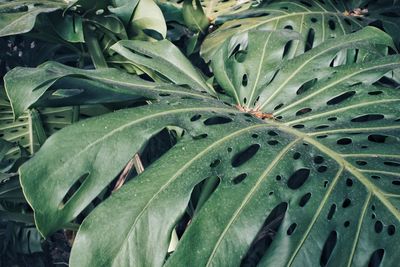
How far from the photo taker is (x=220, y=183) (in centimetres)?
72

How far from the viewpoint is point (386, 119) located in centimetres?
88

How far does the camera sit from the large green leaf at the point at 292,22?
135cm

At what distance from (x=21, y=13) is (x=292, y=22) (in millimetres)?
605

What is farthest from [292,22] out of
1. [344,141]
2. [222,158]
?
[222,158]

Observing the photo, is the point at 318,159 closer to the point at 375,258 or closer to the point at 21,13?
the point at 375,258

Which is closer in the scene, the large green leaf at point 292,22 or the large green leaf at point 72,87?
the large green leaf at point 72,87

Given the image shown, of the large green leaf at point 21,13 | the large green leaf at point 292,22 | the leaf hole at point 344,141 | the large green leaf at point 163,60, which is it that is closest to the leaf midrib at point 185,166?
the leaf hole at point 344,141

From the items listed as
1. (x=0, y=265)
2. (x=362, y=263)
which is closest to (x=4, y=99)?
(x=0, y=265)

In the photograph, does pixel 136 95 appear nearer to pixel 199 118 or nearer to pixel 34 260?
pixel 199 118

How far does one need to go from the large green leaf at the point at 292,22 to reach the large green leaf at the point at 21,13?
14.7 inches

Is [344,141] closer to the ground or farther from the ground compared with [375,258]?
farther from the ground

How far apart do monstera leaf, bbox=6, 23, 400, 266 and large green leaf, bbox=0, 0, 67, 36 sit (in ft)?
0.68

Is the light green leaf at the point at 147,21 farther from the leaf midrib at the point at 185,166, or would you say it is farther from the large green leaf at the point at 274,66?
the leaf midrib at the point at 185,166

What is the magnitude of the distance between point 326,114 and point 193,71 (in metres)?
0.26
